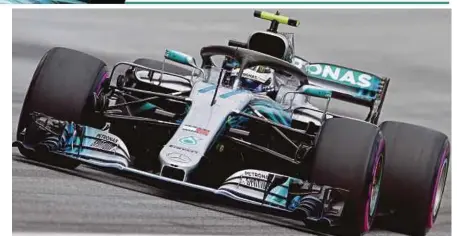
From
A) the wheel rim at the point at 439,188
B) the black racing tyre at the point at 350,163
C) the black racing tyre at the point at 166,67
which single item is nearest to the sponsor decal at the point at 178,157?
the black racing tyre at the point at 350,163

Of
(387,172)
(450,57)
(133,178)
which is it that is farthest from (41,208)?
(450,57)

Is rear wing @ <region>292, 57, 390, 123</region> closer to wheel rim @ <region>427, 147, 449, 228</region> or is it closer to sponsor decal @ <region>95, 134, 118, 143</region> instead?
wheel rim @ <region>427, 147, 449, 228</region>

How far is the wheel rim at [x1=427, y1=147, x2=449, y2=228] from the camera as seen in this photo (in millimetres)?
5719

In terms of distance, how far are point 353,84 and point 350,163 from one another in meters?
1.14

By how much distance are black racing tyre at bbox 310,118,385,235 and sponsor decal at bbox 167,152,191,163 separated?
68cm

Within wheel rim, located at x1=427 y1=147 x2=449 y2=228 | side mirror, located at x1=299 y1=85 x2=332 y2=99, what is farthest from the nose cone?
wheel rim, located at x1=427 y1=147 x2=449 y2=228

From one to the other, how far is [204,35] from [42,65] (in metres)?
1.18

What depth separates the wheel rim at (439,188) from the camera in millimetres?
5719

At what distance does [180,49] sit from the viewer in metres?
6.49

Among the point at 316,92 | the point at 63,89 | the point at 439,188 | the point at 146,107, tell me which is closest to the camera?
the point at 316,92

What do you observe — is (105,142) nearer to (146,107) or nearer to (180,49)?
(146,107)

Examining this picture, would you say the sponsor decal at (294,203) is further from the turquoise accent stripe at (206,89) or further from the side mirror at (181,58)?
the side mirror at (181,58)

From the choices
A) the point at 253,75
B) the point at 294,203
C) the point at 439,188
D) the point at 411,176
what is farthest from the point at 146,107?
the point at 439,188

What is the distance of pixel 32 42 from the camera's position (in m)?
6.29
